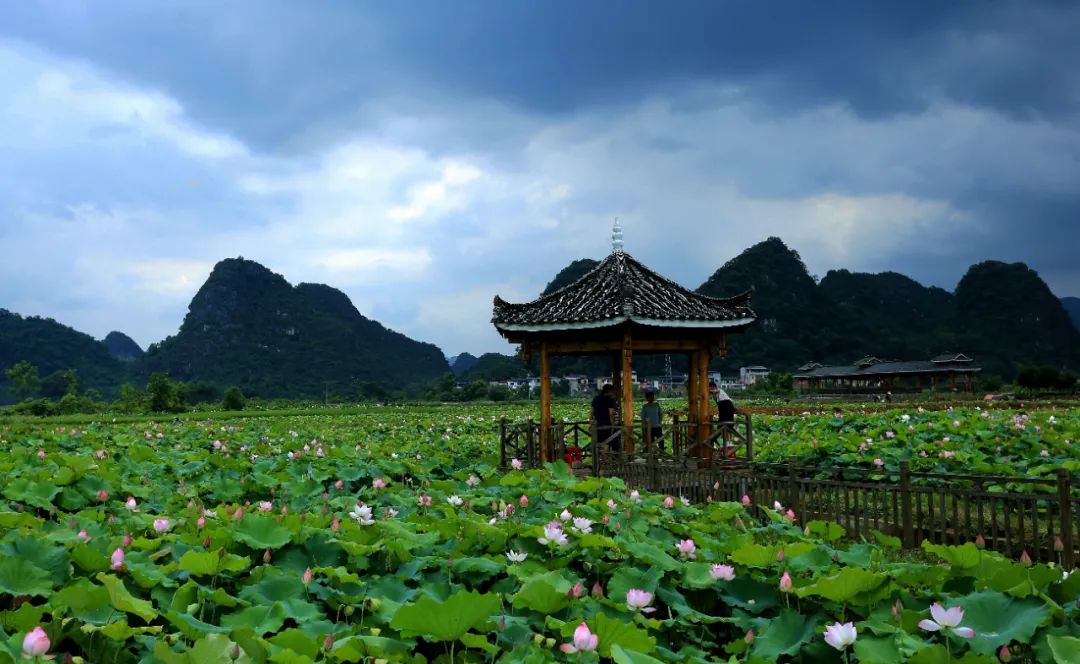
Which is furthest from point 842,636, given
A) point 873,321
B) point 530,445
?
point 873,321

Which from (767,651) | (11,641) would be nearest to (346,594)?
(11,641)

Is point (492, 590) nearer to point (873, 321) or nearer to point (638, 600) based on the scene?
point (638, 600)

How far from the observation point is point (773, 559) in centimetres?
321

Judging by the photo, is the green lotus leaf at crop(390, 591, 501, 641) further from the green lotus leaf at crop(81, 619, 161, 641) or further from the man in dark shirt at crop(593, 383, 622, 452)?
the man in dark shirt at crop(593, 383, 622, 452)

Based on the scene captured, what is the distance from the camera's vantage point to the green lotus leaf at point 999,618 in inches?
95.2

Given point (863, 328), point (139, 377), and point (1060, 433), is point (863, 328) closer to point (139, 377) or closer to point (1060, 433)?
point (1060, 433)

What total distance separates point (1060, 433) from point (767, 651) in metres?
11.5

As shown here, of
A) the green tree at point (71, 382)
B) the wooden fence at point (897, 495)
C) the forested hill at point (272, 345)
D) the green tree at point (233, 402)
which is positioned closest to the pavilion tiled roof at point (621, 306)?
the wooden fence at point (897, 495)

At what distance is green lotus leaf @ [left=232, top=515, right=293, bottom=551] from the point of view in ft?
10.9

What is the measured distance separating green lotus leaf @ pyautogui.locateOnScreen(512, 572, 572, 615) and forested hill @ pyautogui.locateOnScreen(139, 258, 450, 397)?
244 ft

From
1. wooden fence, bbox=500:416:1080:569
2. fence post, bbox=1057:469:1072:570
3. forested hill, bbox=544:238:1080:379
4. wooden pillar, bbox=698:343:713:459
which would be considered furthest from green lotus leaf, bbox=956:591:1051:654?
forested hill, bbox=544:238:1080:379

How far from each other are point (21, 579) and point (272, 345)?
8732cm

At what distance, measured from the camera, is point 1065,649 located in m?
2.20

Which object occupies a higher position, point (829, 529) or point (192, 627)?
point (192, 627)
